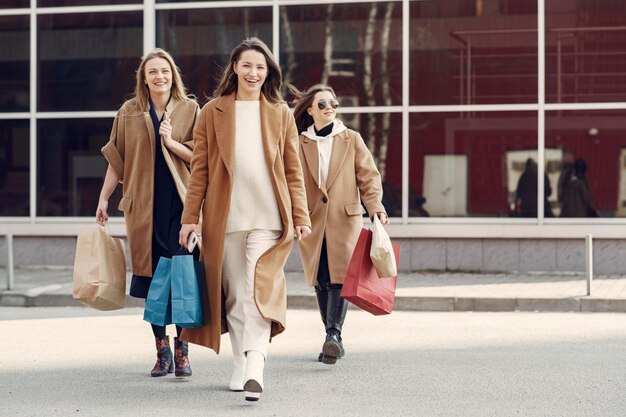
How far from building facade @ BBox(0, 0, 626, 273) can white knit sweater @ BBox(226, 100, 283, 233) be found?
9.54 meters

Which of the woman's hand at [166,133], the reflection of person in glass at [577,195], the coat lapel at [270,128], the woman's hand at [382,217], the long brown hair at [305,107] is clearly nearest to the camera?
the coat lapel at [270,128]

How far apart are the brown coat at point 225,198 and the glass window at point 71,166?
10.6 m

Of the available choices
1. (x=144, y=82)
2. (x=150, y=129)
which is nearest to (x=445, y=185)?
(x=144, y=82)

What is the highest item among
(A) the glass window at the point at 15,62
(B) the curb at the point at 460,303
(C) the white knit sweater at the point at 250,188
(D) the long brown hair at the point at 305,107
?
(A) the glass window at the point at 15,62

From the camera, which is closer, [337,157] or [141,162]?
→ [141,162]

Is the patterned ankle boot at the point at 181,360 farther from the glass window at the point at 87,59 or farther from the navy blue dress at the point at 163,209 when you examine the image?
the glass window at the point at 87,59

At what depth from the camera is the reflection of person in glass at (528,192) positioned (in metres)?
16.1

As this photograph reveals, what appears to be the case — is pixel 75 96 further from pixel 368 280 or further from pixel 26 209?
pixel 368 280

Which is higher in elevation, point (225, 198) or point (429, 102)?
point (429, 102)

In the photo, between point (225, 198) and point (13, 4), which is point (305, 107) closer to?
point (225, 198)

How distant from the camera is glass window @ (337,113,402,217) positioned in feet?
54.0

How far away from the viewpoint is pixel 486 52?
636 inches

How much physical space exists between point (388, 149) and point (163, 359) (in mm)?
9190

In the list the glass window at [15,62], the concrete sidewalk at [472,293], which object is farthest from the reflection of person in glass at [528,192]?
the glass window at [15,62]
